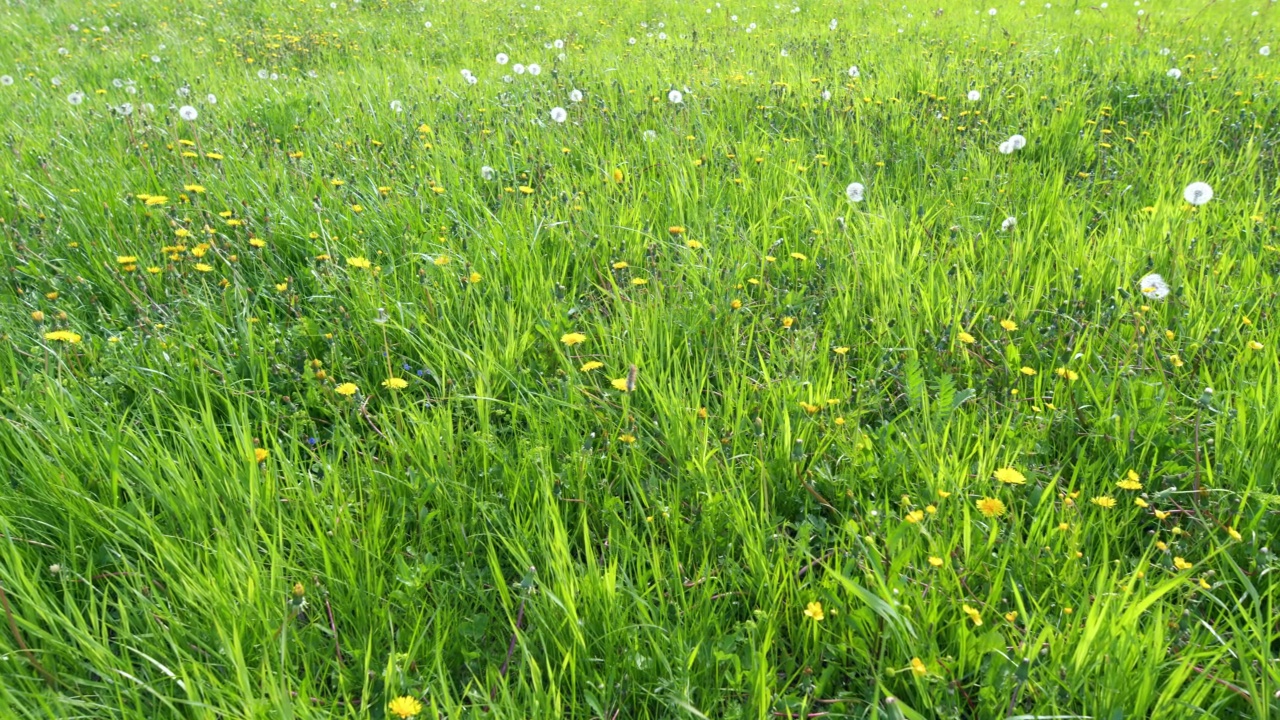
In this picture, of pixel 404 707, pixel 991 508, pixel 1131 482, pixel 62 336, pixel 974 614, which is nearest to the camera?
pixel 404 707

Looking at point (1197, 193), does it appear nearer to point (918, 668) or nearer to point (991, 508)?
point (991, 508)

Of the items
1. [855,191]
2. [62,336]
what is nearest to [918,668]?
[62,336]

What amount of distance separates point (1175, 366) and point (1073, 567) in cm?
86

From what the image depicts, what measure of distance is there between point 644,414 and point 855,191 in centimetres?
158

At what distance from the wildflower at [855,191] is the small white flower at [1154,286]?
1010 mm

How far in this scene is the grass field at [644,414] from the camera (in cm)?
126

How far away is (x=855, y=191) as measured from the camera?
296 centimetres

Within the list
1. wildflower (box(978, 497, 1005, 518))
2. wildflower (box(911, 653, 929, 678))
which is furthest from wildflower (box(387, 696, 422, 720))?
wildflower (box(978, 497, 1005, 518))

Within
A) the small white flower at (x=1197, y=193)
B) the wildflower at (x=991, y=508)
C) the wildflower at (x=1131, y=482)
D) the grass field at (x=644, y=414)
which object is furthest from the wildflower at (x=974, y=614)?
the small white flower at (x=1197, y=193)

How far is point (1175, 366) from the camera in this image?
6.34ft

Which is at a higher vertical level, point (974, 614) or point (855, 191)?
point (855, 191)

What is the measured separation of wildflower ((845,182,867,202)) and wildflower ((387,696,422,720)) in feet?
7.81

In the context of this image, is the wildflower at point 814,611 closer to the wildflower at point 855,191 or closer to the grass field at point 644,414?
the grass field at point 644,414

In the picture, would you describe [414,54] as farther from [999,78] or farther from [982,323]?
[982,323]
